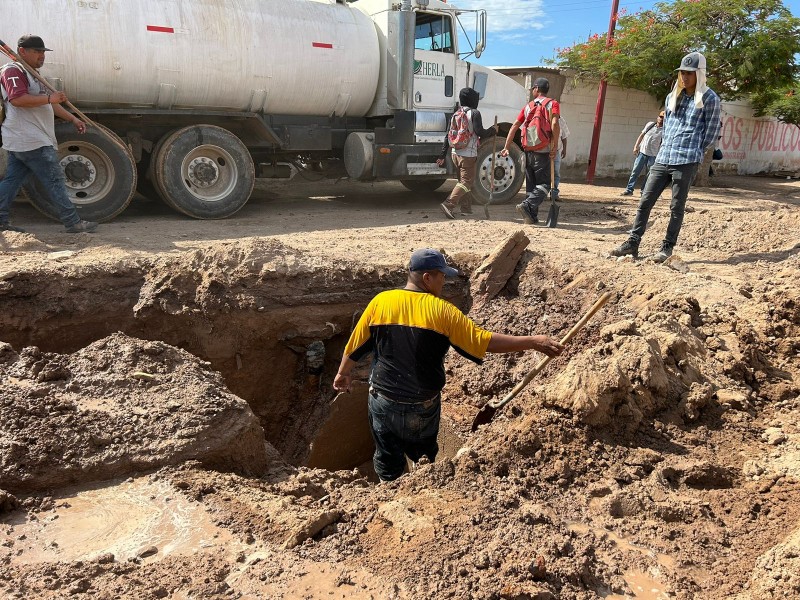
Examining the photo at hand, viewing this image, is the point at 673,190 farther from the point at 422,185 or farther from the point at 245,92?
the point at 422,185

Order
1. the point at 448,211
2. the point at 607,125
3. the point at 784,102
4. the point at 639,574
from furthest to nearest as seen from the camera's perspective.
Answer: the point at 607,125
the point at 784,102
the point at 448,211
the point at 639,574

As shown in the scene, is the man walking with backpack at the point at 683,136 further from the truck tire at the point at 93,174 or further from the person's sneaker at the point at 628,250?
the truck tire at the point at 93,174

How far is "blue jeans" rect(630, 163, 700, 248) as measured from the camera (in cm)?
602

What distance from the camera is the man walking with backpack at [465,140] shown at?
29.4 ft

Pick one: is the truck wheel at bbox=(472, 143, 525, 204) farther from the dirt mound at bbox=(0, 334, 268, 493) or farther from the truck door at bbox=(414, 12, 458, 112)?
the dirt mound at bbox=(0, 334, 268, 493)

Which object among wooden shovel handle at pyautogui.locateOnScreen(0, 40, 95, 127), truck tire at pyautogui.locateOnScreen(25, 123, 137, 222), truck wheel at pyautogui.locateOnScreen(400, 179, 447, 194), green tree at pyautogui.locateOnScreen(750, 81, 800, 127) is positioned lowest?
truck wheel at pyautogui.locateOnScreen(400, 179, 447, 194)

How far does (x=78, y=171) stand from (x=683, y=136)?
683 centimetres

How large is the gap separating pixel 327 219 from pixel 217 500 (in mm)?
6607

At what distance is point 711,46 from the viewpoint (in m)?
13.0

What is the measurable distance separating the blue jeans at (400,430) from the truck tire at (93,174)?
5538mm

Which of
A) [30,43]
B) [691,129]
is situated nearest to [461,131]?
[691,129]

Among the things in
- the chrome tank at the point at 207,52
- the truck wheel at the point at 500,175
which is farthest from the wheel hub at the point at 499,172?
the chrome tank at the point at 207,52

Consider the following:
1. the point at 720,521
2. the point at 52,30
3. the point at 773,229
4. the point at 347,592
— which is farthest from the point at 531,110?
the point at 347,592

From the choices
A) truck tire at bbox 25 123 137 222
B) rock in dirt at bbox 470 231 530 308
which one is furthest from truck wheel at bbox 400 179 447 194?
rock in dirt at bbox 470 231 530 308
